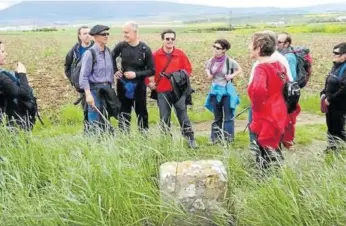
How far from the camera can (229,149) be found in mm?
6012

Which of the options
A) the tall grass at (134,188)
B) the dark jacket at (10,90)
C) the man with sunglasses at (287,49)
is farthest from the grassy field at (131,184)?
the man with sunglasses at (287,49)

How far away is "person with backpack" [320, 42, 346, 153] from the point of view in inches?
291

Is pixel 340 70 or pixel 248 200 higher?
pixel 340 70

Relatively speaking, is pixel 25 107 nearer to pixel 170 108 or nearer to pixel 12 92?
pixel 12 92

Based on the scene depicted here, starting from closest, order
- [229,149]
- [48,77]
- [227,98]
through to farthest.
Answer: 1. [229,149]
2. [227,98]
3. [48,77]

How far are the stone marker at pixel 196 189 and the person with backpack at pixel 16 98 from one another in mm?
2603

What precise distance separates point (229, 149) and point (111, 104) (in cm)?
241

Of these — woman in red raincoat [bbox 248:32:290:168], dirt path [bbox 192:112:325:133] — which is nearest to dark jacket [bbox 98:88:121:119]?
woman in red raincoat [bbox 248:32:290:168]

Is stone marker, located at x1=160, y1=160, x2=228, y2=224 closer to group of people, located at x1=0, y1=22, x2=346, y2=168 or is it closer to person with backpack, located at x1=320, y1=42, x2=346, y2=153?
group of people, located at x1=0, y1=22, x2=346, y2=168

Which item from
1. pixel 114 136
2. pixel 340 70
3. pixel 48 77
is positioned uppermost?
pixel 340 70

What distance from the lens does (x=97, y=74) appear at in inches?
302

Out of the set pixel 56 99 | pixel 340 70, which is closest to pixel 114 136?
pixel 340 70

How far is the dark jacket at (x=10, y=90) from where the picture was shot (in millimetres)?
6598

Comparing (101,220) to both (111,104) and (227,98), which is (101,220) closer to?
(111,104)
